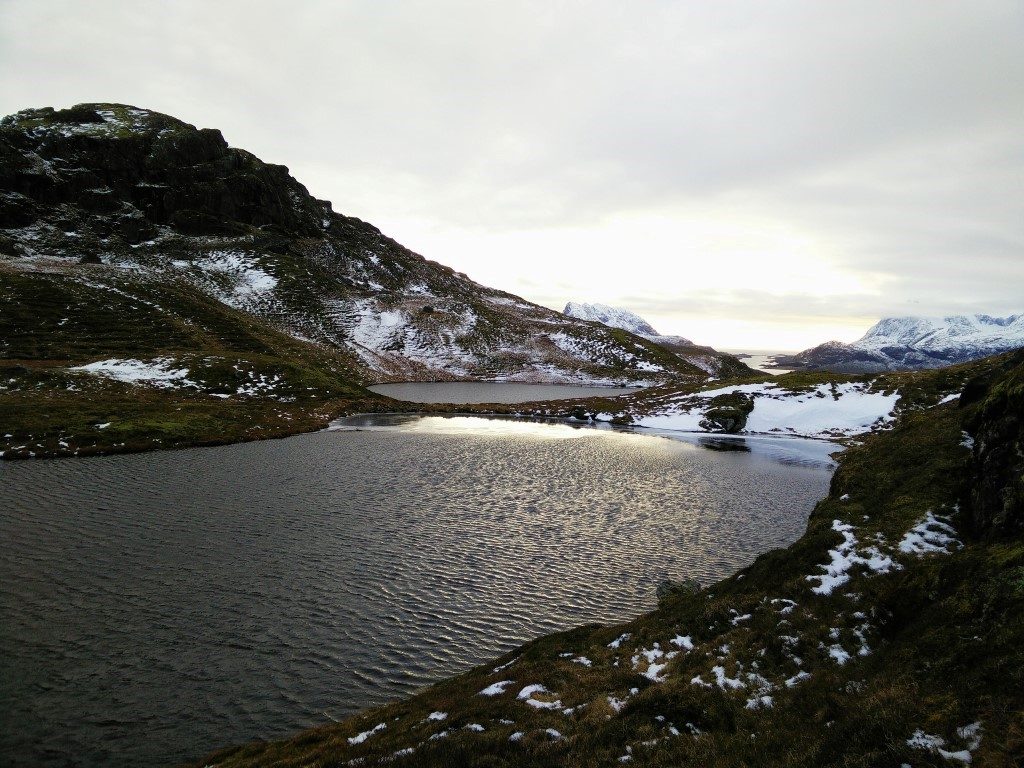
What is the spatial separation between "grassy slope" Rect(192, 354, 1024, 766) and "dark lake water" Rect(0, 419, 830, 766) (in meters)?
2.29

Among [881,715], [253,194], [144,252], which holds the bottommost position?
[881,715]

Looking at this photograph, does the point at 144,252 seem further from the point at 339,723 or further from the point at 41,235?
the point at 339,723

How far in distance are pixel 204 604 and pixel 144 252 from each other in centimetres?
16333

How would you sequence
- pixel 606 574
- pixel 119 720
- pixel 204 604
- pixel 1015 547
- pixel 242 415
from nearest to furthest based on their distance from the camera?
pixel 1015 547, pixel 119 720, pixel 204 604, pixel 606 574, pixel 242 415

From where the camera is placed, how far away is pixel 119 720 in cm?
1161

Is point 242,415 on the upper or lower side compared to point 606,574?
upper

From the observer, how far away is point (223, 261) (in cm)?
14750

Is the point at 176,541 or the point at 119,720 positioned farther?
the point at 176,541

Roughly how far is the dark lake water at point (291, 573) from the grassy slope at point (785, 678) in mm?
2287

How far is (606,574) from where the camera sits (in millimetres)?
20641

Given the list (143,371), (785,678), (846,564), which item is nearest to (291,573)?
(785,678)

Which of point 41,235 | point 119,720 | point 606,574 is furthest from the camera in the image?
point 41,235

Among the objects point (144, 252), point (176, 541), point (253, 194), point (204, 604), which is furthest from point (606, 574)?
point (253, 194)

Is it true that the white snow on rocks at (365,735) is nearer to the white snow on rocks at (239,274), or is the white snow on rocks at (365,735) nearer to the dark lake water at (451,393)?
the dark lake water at (451,393)
